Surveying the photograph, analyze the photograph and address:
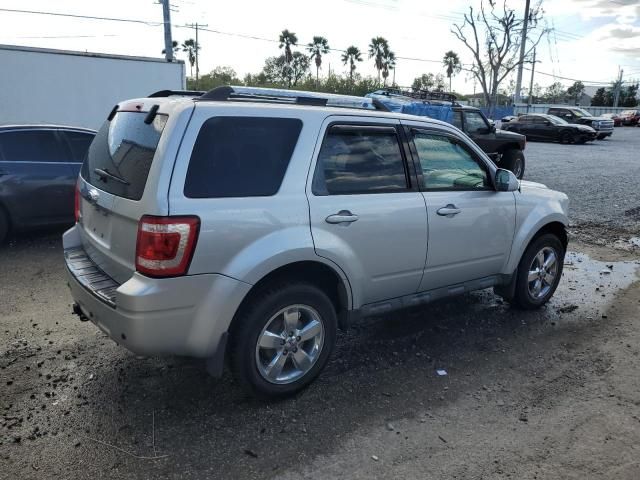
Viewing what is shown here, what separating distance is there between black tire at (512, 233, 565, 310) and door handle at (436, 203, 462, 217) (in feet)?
3.79

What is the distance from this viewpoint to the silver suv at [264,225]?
9.45ft

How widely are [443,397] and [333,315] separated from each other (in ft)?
2.97

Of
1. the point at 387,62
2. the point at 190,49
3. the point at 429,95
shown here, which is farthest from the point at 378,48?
the point at 429,95

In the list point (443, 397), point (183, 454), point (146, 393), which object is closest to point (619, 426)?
point (443, 397)

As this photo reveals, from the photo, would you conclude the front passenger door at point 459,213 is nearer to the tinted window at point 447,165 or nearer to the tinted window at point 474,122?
the tinted window at point 447,165

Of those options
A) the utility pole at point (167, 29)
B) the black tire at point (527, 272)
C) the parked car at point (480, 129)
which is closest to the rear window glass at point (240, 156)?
the black tire at point (527, 272)

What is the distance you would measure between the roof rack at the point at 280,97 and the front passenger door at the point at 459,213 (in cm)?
49

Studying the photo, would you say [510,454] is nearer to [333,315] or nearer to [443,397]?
[443,397]

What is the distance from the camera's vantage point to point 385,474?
2781 millimetres

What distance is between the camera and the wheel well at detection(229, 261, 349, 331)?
319cm

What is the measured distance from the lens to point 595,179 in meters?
14.0

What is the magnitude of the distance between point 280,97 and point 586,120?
3004cm

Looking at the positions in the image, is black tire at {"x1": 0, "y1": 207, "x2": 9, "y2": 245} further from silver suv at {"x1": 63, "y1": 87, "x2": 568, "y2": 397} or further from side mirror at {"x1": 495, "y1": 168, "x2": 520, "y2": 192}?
side mirror at {"x1": 495, "y1": 168, "x2": 520, "y2": 192}

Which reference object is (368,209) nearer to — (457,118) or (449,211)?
(449,211)
